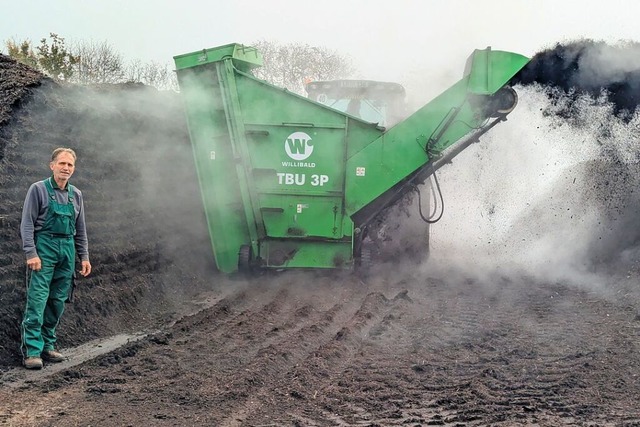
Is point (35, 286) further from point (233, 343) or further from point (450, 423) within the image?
point (450, 423)

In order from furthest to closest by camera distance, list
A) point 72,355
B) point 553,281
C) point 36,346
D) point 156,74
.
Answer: point 156,74 → point 553,281 → point 72,355 → point 36,346

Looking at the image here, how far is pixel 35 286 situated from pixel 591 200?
7763 millimetres

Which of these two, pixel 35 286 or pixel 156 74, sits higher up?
pixel 156 74

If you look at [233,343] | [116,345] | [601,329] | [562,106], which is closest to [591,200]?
[562,106]

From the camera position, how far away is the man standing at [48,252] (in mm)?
5406

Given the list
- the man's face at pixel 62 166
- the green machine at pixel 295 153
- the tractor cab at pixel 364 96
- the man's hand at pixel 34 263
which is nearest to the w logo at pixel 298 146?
the green machine at pixel 295 153

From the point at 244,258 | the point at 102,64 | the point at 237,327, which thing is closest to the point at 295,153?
the point at 244,258

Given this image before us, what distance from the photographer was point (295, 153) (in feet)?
29.0

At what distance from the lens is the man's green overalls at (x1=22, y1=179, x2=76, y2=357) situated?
214 inches

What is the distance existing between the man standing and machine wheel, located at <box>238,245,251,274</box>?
3162 mm

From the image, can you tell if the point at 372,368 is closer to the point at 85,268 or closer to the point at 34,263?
the point at 85,268

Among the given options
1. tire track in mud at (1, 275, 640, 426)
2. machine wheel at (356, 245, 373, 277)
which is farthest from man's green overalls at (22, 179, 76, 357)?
machine wheel at (356, 245, 373, 277)

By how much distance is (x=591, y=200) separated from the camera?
34.1ft

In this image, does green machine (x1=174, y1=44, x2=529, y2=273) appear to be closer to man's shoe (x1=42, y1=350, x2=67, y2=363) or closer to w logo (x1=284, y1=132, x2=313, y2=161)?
w logo (x1=284, y1=132, x2=313, y2=161)
